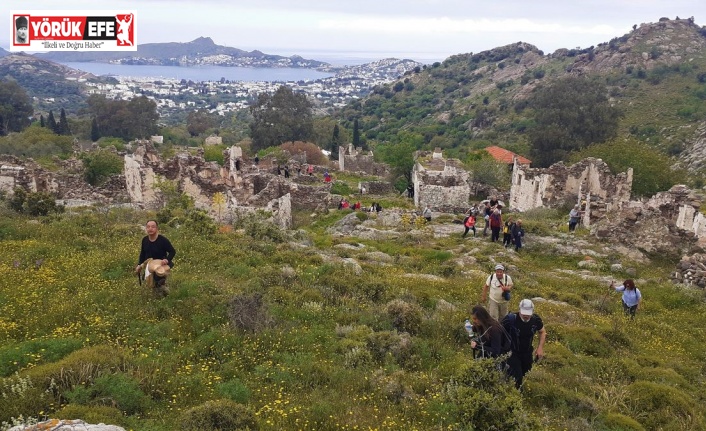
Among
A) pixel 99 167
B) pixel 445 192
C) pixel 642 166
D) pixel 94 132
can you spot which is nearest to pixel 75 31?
pixel 99 167

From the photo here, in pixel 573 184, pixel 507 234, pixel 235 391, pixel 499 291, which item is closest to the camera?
pixel 235 391

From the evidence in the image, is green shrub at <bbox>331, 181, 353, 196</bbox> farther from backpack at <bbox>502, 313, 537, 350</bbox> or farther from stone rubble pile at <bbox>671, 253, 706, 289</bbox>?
backpack at <bbox>502, 313, 537, 350</bbox>

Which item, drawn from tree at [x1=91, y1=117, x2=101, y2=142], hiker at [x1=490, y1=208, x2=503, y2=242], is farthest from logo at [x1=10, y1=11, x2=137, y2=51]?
tree at [x1=91, y1=117, x2=101, y2=142]

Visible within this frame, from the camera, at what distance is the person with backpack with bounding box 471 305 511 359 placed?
770 cm

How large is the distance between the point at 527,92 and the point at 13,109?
3644 inches

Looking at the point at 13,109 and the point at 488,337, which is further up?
the point at 488,337

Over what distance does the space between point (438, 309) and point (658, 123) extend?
72474 millimetres

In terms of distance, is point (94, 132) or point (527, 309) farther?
point (94, 132)

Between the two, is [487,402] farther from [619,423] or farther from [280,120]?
[280,120]

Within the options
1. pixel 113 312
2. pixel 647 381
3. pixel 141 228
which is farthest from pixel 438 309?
pixel 141 228

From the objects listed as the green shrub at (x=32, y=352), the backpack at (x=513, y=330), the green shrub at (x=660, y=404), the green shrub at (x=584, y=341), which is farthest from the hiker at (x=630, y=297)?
the green shrub at (x=32, y=352)

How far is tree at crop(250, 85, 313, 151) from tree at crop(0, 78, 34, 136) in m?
41.7

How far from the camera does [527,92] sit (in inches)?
4028

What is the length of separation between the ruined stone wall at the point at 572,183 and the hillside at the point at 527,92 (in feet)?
93.3
